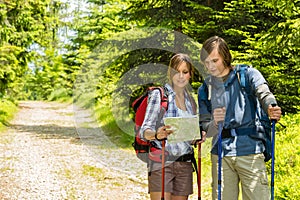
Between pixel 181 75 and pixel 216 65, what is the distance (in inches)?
13.6

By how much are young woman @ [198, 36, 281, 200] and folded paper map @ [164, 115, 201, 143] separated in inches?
5.9

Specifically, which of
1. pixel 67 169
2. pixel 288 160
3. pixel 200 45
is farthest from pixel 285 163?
pixel 67 169

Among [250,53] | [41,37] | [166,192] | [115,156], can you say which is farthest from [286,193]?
[41,37]

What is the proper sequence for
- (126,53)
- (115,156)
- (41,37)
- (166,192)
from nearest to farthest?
(166,192) < (115,156) < (126,53) < (41,37)

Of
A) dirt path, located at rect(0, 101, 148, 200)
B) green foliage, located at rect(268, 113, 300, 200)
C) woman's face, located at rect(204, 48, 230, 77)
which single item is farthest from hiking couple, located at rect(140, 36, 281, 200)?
dirt path, located at rect(0, 101, 148, 200)

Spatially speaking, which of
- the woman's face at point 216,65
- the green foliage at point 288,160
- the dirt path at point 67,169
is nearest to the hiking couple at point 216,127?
the woman's face at point 216,65

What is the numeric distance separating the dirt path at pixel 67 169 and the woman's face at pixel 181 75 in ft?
12.8

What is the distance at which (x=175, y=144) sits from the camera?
365 cm

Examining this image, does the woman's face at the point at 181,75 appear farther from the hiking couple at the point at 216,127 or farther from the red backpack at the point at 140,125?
the red backpack at the point at 140,125

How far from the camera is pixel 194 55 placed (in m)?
10.1

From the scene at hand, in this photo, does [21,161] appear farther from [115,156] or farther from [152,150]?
[152,150]

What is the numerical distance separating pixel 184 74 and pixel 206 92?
26cm

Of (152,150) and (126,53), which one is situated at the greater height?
(126,53)

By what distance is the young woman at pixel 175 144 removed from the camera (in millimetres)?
3588
